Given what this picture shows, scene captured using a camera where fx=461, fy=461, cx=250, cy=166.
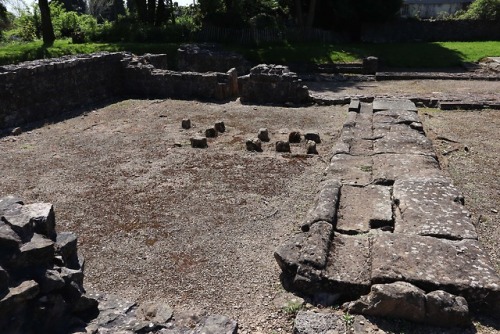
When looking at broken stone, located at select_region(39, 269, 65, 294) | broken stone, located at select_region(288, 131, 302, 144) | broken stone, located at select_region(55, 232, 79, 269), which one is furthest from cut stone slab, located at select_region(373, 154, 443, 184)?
broken stone, located at select_region(39, 269, 65, 294)

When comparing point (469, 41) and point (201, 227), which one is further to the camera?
point (469, 41)

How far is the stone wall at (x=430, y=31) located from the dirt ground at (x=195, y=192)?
21511 mm

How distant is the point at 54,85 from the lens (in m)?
14.9

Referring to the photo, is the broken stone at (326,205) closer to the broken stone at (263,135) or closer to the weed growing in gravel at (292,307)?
the weed growing in gravel at (292,307)

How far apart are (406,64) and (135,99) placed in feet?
51.1

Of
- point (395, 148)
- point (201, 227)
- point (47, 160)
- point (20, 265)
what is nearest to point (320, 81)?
point (395, 148)

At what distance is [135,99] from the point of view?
1738 cm

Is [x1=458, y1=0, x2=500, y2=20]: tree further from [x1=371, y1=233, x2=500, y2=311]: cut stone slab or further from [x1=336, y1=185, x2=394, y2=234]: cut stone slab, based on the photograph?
[x1=371, y1=233, x2=500, y2=311]: cut stone slab

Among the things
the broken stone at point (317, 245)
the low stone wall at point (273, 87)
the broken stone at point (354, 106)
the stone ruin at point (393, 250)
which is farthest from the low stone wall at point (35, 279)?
the low stone wall at point (273, 87)

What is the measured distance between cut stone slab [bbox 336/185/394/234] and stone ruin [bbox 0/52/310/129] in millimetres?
9036

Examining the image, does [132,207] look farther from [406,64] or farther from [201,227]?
[406,64]

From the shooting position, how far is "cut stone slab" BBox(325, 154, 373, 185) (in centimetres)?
802

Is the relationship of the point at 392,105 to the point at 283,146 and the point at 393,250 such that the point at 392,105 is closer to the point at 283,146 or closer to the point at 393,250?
the point at 283,146

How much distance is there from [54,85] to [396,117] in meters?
10.6
